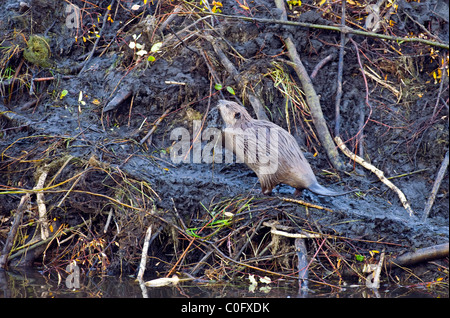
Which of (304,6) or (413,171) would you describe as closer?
(413,171)

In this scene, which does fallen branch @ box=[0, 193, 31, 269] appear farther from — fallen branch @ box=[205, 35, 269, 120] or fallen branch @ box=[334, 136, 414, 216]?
fallen branch @ box=[334, 136, 414, 216]

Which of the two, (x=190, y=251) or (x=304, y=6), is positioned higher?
(x=304, y=6)

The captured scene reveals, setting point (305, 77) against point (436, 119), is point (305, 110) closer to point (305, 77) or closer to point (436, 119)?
point (305, 77)

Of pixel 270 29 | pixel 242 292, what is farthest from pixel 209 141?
pixel 242 292

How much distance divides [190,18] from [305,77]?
4.37 ft

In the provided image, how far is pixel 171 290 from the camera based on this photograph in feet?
11.0

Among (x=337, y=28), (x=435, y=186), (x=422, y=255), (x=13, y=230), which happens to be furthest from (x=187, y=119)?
(x=422, y=255)

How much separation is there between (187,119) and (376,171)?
5.87ft

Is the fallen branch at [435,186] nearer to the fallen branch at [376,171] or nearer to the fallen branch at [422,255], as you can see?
the fallen branch at [376,171]

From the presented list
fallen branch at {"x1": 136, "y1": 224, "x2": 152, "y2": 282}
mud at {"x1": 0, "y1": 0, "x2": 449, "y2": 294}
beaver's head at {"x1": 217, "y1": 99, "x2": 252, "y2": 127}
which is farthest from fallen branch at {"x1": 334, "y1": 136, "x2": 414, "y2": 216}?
fallen branch at {"x1": 136, "y1": 224, "x2": 152, "y2": 282}

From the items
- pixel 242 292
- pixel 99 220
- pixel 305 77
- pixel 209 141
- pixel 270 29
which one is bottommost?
pixel 242 292

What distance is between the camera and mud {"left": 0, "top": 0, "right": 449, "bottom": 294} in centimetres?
389

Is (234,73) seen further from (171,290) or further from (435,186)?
(171,290)

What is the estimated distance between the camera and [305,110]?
4.79 meters
